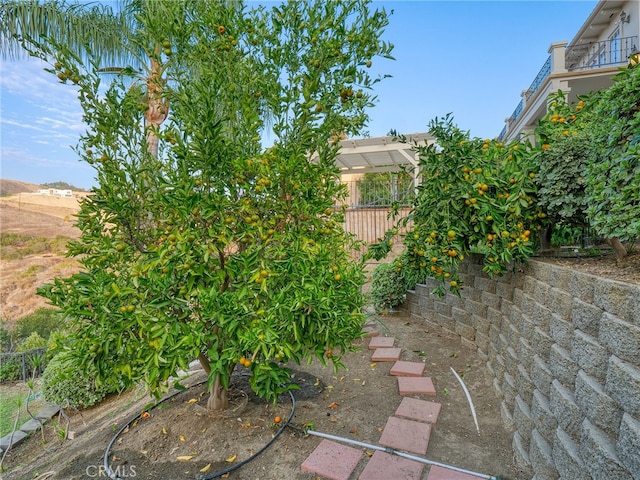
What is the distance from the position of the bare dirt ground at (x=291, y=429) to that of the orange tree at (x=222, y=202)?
36 cm

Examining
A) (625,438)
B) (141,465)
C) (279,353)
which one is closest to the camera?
(625,438)

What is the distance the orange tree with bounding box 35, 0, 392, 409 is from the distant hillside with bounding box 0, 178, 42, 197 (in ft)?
59.0

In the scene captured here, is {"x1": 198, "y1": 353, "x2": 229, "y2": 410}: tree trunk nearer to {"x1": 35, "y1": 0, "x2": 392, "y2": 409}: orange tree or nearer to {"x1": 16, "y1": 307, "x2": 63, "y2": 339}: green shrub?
{"x1": 35, "y1": 0, "x2": 392, "y2": 409}: orange tree

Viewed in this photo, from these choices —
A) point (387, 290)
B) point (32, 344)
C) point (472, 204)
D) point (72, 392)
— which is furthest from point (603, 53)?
point (32, 344)

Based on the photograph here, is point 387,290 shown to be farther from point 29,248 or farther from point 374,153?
point 29,248

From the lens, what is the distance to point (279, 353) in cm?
170

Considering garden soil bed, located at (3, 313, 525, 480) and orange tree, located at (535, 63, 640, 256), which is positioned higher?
orange tree, located at (535, 63, 640, 256)

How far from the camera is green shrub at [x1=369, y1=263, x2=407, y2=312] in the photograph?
203 inches

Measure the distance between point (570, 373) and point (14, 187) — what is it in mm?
22065

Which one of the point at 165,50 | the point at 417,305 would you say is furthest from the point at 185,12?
the point at 417,305

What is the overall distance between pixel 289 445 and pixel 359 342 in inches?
83.2

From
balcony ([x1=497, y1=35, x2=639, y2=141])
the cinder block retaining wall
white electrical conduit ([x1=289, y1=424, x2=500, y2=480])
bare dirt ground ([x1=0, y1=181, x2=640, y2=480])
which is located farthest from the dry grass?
balcony ([x1=497, y1=35, x2=639, y2=141])

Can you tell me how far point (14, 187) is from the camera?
16.2 meters

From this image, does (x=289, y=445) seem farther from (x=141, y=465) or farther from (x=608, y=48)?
(x=608, y=48)
